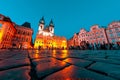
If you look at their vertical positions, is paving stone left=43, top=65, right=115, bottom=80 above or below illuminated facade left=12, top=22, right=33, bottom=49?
below

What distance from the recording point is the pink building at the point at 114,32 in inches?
1291

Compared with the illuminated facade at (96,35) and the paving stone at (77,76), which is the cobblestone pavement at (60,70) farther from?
the illuminated facade at (96,35)

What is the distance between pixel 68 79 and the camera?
697mm

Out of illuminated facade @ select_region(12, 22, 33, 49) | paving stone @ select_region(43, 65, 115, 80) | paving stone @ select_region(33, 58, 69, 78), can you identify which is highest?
illuminated facade @ select_region(12, 22, 33, 49)

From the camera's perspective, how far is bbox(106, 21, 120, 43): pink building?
108 feet

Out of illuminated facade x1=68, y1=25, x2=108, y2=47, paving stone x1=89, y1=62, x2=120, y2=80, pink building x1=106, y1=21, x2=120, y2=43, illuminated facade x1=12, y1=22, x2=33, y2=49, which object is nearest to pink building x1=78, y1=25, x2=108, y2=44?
illuminated facade x1=68, y1=25, x2=108, y2=47

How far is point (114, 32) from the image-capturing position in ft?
Result: 111

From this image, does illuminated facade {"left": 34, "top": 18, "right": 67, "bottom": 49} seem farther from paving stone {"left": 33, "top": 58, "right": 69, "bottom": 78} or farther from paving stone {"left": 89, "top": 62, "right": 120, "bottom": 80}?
paving stone {"left": 89, "top": 62, "right": 120, "bottom": 80}

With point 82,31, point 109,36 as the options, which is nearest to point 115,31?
point 109,36

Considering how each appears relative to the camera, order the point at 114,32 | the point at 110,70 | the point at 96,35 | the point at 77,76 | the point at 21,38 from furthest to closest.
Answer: the point at 96,35 → the point at 21,38 → the point at 114,32 → the point at 110,70 → the point at 77,76

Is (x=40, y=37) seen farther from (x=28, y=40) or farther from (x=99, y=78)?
(x=99, y=78)

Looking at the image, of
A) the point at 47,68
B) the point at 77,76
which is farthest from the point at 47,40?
the point at 77,76

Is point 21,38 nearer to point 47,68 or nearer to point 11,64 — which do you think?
point 11,64

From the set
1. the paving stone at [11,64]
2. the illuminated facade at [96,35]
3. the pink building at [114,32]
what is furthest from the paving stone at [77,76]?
the pink building at [114,32]
